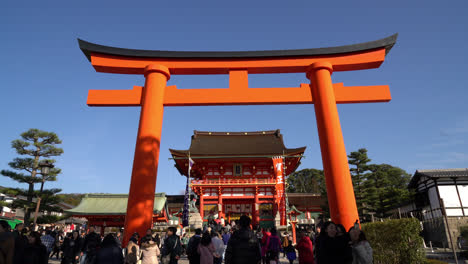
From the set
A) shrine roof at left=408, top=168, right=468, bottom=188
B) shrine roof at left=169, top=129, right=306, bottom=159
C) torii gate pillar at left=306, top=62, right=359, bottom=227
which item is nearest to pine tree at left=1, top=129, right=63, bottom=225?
shrine roof at left=169, top=129, right=306, bottom=159

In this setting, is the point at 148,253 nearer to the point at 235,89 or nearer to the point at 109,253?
the point at 109,253

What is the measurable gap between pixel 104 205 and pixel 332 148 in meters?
19.1

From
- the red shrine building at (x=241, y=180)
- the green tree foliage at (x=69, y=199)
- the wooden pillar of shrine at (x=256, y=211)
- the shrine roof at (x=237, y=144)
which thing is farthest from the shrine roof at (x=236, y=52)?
the wooden pillar of shrine at (x=256, y=211)

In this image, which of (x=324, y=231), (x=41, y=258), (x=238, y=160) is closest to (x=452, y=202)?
(x=238, y=160)

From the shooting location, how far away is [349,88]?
8.60m

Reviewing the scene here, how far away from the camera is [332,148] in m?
7.48

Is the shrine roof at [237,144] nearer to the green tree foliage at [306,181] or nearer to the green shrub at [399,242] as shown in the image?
the green shrub at [399,242]

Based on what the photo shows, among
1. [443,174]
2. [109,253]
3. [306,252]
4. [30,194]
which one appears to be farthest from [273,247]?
[443,174]

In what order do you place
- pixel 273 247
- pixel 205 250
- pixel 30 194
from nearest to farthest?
pixel 205 250, pixel 273 247, pixel 30 194

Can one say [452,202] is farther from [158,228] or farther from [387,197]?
[158,228]

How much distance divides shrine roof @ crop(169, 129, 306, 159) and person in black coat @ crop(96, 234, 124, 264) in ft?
59.0

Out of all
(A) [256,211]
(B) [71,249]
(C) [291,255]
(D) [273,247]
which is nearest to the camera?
(D) [273,247]

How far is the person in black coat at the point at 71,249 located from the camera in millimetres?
7851

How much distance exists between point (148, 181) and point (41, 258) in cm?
315
